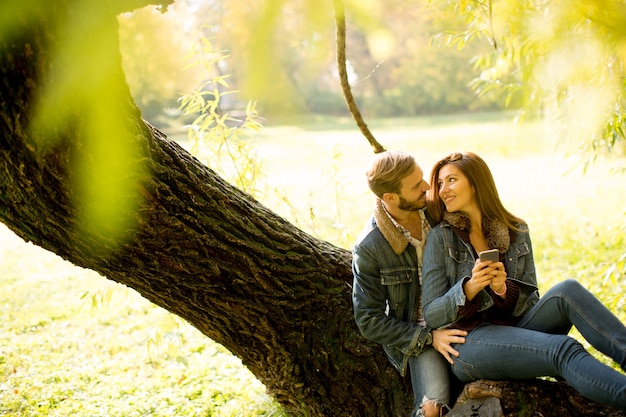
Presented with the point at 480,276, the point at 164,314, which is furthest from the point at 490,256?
the point at 164,314

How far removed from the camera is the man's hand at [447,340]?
2.16m

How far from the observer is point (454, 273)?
7.39 ft

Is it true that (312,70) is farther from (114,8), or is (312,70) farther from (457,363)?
(457,363)

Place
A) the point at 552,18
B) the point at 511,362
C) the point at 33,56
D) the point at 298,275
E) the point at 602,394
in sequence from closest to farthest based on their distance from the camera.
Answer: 1. the point at 552,18
2. the point at 33,56
3. the point at 602,394
4. the point at 511,362
5. the point at 298,275

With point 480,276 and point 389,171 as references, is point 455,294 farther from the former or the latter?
point 389,171

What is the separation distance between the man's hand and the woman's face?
1.38 ft

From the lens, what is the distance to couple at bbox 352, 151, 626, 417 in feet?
6.79

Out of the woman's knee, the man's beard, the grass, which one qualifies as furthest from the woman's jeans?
the grass

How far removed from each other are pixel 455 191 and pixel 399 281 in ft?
1.20

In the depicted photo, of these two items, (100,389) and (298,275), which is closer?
(298,275)

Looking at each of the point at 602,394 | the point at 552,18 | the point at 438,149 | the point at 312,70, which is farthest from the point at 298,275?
the point at 438,149

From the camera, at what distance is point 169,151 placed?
2113mm

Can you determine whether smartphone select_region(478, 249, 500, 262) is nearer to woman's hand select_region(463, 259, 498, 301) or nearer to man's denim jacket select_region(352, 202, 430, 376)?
Answer: woman's hand select_region(463, 259, 498, 301)

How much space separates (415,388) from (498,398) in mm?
292
